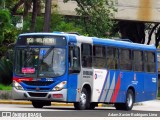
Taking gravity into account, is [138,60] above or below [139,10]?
below

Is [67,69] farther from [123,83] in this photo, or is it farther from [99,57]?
[123,83]

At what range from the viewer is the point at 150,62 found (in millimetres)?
31375

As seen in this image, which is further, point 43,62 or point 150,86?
point 150,86

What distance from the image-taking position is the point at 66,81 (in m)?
25.4

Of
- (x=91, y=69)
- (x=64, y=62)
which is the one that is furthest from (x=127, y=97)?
(x=64, y=62)

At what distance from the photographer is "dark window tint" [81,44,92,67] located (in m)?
26.3

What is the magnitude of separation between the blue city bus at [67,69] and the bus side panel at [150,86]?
8.44 feet

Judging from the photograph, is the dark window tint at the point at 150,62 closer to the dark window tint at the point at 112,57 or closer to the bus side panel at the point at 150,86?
the bus side panel at the point at 150,86

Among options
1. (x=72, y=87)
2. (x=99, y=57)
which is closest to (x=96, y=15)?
(x=99, y=57)

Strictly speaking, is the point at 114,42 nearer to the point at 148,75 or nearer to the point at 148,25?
the point at 148,75

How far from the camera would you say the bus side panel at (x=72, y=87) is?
2545 cm

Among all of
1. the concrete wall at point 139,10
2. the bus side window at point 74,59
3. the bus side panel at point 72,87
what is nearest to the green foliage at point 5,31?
the bus side window at point 74,59

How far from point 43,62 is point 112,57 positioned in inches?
158

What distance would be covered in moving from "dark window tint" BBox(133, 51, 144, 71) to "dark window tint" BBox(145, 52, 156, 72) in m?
0.47
